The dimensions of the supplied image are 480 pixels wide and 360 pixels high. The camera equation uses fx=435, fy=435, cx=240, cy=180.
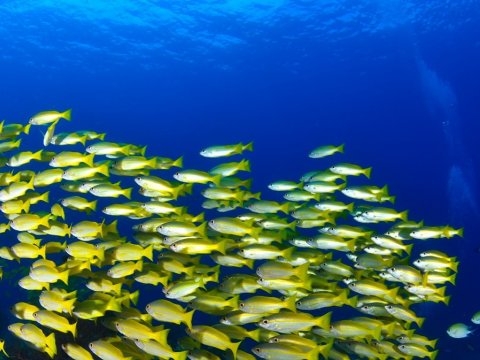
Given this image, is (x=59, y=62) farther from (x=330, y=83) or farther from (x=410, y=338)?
(x=410, y=338)

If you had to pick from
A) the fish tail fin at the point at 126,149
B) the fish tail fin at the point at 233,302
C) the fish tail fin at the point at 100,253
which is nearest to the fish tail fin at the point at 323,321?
the fish tail fin at the point at 233,302

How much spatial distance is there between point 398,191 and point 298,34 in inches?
832

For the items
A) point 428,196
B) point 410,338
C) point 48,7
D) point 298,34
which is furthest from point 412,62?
point 410,338

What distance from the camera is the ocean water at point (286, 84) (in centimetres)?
2856

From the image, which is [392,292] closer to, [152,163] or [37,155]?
[152,163]

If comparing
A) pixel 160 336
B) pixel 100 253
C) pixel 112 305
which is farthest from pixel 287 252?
pixel 100 253

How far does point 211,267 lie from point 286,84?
3610 centimetres

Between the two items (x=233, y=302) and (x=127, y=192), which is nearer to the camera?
(x=233, y=302)

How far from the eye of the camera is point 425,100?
41.0 meters

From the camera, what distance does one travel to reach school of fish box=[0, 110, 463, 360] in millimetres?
5852

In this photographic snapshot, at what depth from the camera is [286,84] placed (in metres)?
41.4

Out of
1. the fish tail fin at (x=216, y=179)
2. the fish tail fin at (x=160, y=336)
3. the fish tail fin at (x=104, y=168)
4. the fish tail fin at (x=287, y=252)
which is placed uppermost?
the fish tail fin at (x=216, y=179)

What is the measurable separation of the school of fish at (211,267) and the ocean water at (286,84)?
54.2ft

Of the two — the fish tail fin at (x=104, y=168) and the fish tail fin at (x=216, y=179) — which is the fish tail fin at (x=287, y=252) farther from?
the fish tail fin at (x=104, y=168)
